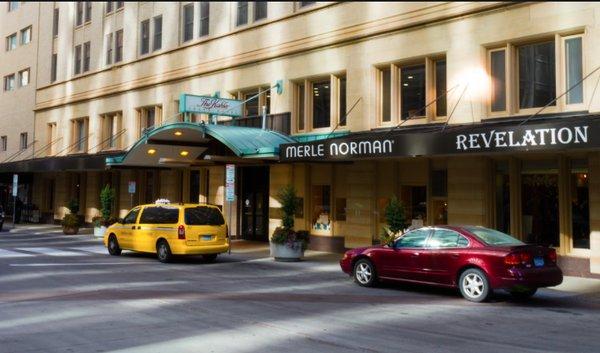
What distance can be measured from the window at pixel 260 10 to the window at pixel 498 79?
1081 cm

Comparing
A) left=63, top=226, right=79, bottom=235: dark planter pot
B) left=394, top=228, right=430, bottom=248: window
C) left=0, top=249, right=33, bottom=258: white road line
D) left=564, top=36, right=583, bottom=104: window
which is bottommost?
left=0, top=249, right=33, bottom=258: white road line

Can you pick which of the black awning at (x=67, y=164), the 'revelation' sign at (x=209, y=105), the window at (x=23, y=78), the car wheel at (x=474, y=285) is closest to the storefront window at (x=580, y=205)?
the car wheel at (x=474, y=285)

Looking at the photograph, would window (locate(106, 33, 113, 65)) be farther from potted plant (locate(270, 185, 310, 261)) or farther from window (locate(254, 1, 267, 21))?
potted plant (locate(270, 185, 310, 261))

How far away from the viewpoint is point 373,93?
20016 millimetres

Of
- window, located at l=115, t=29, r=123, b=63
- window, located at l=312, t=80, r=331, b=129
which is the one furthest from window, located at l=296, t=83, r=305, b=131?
window, located at l=115, t=29, r=123, b=63

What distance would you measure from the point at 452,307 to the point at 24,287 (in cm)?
846

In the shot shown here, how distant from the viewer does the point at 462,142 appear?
14336mm

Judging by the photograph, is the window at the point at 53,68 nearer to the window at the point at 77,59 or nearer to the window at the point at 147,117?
the window at the point at 77,59

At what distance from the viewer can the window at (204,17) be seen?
27641 mm

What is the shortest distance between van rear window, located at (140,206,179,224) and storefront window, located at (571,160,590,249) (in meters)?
10.7

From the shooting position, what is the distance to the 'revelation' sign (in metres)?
21.9

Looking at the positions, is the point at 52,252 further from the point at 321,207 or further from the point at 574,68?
the point at 574,68

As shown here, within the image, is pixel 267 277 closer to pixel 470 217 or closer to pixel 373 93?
pixel 470 217

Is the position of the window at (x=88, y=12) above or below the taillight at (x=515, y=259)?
above
